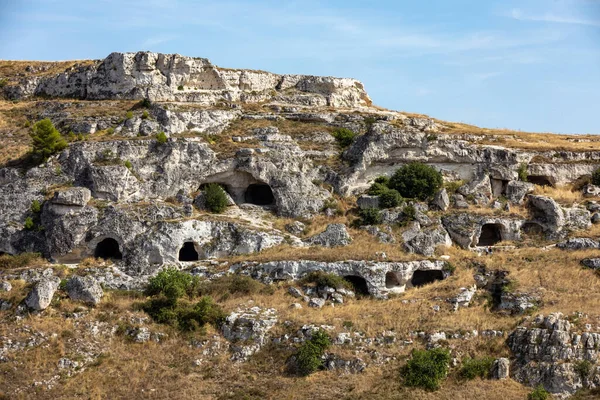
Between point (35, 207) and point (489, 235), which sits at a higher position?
point (35, 207)

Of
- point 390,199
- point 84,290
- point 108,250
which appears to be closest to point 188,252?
point 108,250

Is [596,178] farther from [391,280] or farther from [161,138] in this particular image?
[161,138]

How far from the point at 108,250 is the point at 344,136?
55.6ft

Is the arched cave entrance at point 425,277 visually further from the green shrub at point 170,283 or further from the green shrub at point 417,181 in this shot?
the green shrub at point 170,283

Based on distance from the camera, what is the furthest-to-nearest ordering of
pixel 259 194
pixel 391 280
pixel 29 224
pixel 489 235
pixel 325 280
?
1. pixel 259 194
2. pixel 489 235
3. pixel 29 224
4. pixel 391 280
5. pixel 325 280

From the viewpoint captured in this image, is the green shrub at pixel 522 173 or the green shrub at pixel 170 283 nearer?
the green shrub at pixel 170 283

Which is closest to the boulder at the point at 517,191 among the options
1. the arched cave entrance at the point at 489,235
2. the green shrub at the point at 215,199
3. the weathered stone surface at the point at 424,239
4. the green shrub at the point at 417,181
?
the arched cave entrance at the point at 489,235

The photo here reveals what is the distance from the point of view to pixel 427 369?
88.8 feet

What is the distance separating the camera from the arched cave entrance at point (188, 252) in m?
38.9

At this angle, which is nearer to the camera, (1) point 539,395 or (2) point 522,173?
(1) point 539,395

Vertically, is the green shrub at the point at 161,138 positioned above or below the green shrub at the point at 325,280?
above

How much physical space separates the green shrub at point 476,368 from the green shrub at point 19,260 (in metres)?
20.8

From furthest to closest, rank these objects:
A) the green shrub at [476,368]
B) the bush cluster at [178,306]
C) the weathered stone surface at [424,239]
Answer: the weathered stone surface at [424,239]
the bush cluster at [178,306]
the green shrub at [476,368]

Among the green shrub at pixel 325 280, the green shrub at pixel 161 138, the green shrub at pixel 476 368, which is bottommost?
the green shrub at pixel 476 368
